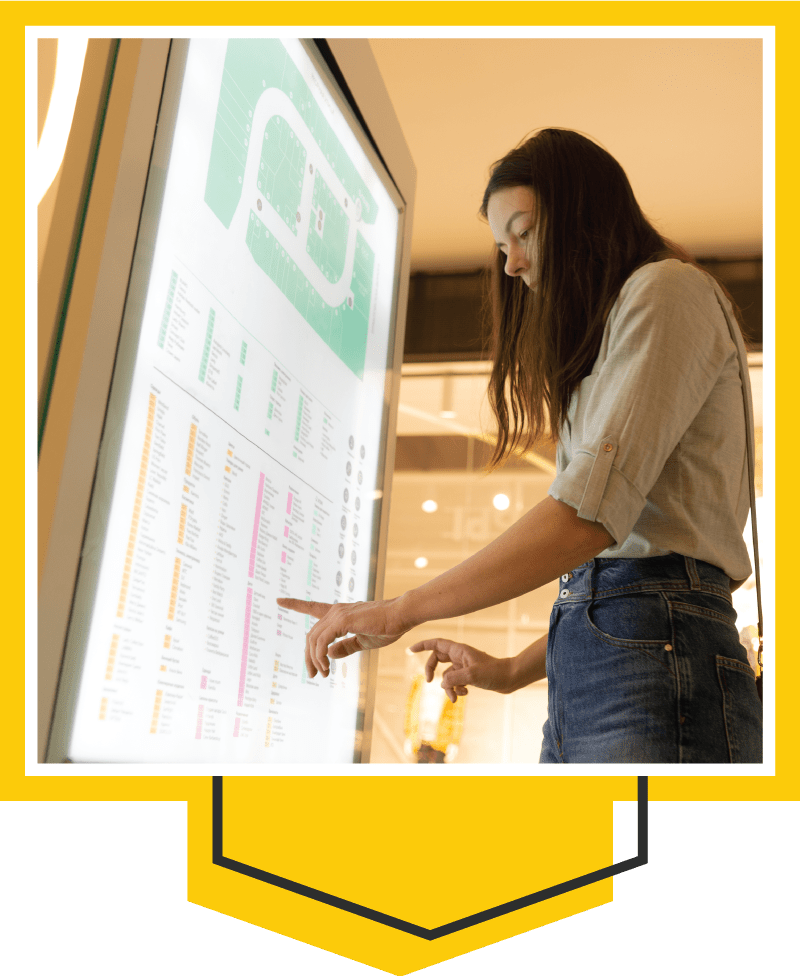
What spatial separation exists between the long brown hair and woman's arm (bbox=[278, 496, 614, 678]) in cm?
20

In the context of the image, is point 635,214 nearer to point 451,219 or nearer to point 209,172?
point 451,219

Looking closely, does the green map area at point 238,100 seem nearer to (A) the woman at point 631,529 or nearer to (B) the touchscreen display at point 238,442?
(B) the touchscreen display at point 238,442

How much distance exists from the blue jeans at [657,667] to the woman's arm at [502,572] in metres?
0.08

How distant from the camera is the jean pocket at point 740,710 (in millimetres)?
755

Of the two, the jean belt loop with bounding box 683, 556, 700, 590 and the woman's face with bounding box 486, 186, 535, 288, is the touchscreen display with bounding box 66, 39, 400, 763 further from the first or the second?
the jean belt loop with bounding box 683, 556, 700, 590

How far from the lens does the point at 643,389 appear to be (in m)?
0.72

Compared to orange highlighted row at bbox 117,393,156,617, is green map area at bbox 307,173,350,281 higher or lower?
higher

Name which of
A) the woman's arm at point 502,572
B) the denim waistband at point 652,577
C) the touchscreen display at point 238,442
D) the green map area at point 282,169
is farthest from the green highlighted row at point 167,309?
the denim waistband at point 652,577

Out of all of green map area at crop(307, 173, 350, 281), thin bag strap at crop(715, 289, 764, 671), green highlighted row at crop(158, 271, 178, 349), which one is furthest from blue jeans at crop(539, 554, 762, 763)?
green map area at crop(307, 173, 350, 281)

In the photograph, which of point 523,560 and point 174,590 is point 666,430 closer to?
point 523,560

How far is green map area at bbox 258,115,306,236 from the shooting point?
92 cm
